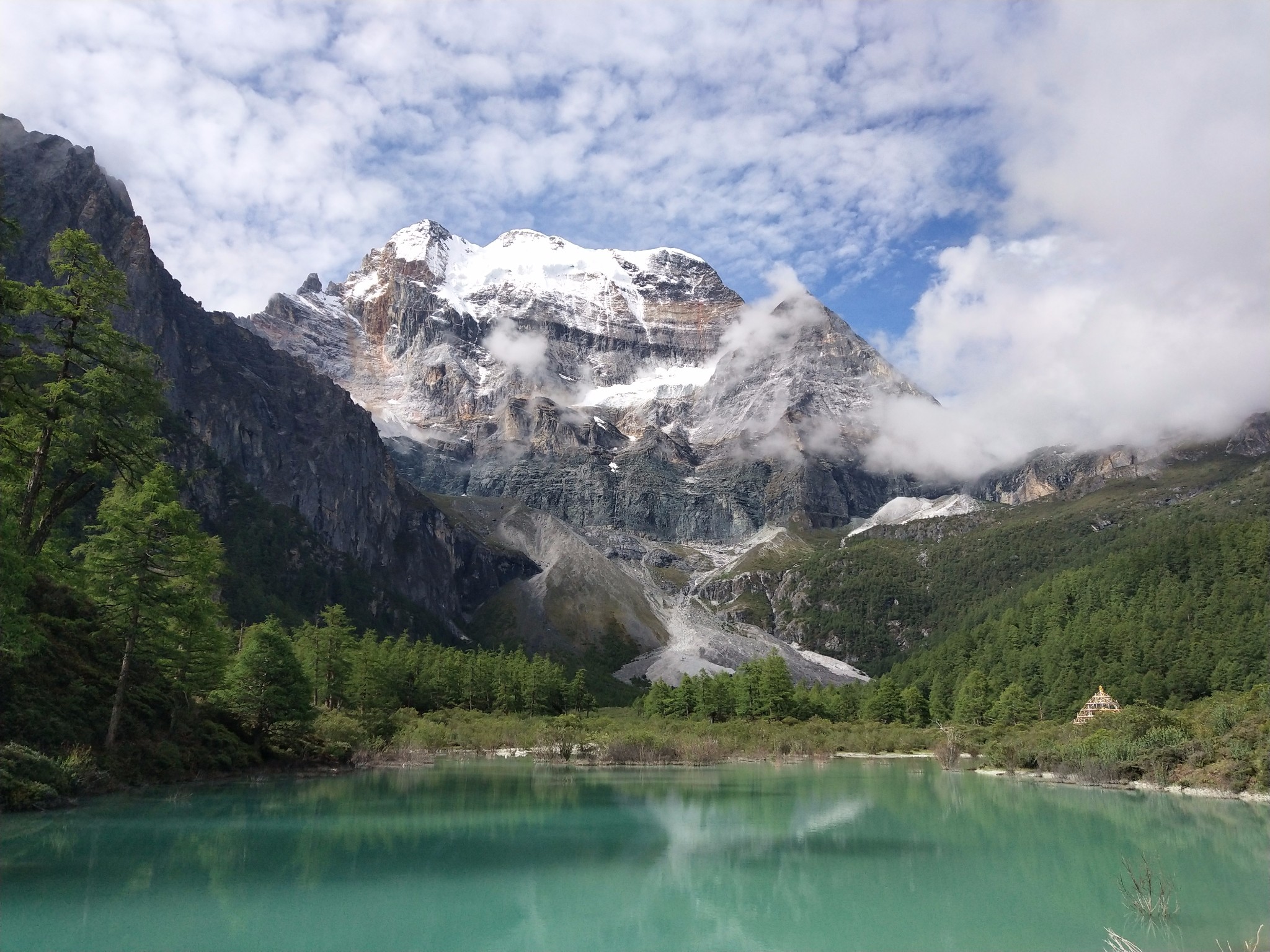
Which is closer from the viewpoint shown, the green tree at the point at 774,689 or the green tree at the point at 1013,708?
the green tree at the point at 1013,708

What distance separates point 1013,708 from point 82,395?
266ft

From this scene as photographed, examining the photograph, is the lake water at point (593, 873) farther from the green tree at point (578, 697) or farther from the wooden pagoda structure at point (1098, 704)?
the green tree at point (578, 697)

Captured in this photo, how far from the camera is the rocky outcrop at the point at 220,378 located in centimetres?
13812

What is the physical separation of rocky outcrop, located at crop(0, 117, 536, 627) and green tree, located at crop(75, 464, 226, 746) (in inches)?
3359

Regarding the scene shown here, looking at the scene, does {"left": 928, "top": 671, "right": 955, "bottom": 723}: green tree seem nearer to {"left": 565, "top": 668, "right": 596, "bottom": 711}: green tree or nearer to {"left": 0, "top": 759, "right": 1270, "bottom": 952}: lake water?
{"left": 565, "top": 668, "right": 596, "bottom": 711}: green tree

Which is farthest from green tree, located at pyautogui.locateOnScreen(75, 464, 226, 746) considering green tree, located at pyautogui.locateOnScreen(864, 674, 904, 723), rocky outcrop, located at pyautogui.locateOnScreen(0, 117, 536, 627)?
rocky outcrop, located at pyautogui.locateOnScreen(0, 117, 536, 627)

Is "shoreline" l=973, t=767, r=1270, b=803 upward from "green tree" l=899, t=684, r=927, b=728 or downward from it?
downward

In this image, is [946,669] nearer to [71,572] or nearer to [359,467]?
[71,572]

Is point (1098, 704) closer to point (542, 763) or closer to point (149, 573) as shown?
point (542, 763)

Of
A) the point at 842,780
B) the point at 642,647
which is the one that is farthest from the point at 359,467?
the point at 842,780

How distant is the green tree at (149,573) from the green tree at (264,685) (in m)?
3.88

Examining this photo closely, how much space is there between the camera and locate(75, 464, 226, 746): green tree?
100 feet

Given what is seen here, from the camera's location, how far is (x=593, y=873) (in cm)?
2086

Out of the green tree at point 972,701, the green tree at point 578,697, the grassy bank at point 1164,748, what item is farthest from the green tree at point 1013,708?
the green tree at point 578,697
